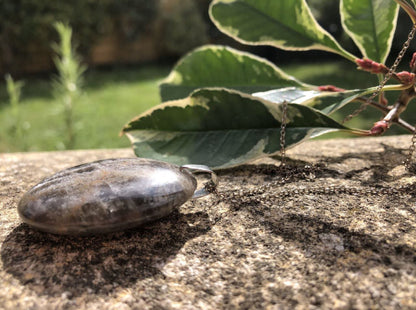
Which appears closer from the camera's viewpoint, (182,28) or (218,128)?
(218,128)

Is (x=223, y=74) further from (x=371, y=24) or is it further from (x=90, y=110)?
(x=90, y=110)

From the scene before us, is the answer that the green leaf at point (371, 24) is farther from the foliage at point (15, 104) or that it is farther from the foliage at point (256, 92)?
the foliage at point (15, 104)

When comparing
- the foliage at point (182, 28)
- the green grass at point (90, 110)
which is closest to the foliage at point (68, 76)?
the green grass at point (90, 110)

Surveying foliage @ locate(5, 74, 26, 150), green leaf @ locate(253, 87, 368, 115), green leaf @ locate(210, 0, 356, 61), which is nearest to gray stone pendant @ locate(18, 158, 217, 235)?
green leaf @ locate(253, 87, 368, 115)

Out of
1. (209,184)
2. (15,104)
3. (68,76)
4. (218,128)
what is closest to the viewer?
(209,184)

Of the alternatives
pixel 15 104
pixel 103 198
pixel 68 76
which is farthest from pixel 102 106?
pixel 103 198

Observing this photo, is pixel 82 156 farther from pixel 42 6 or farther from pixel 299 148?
pixel 42 6

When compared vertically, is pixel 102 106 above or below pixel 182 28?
below
